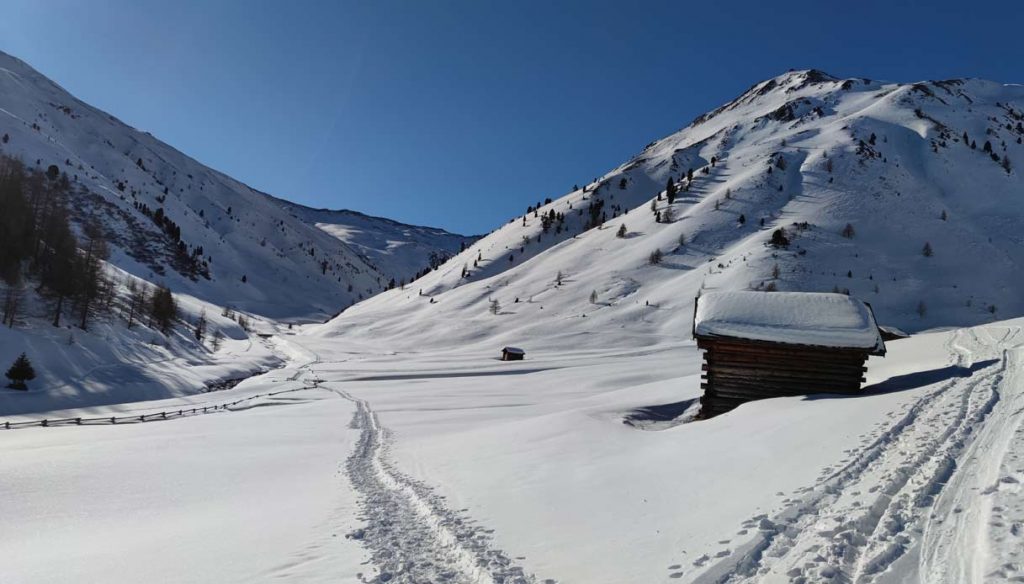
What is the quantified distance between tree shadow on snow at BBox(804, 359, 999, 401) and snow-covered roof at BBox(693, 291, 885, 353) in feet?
4.37

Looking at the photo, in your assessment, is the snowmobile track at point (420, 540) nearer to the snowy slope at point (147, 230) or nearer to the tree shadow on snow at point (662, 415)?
the tree shadow on snow at point (662, 415)

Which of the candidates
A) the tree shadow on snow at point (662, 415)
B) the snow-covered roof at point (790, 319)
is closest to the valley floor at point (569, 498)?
the tree shadow on snow at point (662, 415)

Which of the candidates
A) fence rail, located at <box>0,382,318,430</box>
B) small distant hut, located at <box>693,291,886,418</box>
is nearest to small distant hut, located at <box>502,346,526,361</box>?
fence rail, located at <box>0,382,318,430</box>

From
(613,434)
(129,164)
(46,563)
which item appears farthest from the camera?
(129,164)

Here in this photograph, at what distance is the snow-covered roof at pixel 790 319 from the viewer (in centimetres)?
1861

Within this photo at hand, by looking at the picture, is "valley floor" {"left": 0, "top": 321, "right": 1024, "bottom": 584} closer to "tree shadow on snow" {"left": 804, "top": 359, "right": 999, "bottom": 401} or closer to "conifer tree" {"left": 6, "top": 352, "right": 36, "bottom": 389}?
"tree shadow on snow" {"left": 804, "top": 359, "right": 999, "bottom": 401}

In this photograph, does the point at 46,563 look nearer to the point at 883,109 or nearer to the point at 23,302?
the point at 23,302

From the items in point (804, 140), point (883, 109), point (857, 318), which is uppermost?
point (883, 109)

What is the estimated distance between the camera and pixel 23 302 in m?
43.8

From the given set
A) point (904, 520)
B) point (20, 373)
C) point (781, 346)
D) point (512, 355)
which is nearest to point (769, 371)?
point (781, 346)

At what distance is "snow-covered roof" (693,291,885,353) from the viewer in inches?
733

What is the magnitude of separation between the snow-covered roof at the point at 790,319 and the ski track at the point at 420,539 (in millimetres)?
13268

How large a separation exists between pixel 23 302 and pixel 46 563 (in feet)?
164

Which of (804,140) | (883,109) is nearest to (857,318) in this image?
(804,140)
